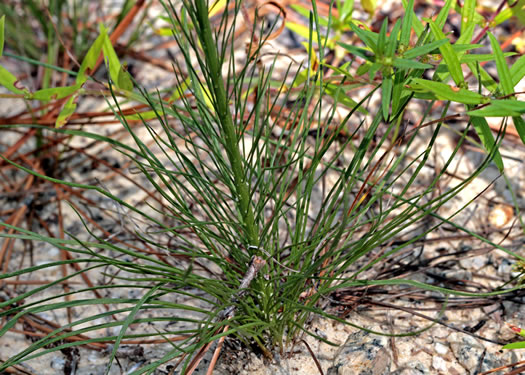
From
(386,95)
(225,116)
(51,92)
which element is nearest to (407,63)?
(386,95)

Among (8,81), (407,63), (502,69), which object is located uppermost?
(502,69)

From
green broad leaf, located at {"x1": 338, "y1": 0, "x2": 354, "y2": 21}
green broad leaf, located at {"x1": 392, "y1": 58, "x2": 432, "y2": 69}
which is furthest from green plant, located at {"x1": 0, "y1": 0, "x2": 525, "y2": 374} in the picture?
green broad leaf, located at {"x1": 338, "y1": 0, "x2": 354, "y2": 21}

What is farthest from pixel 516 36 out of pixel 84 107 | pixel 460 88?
pixel 84 107

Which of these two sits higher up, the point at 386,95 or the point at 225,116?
the point at 386,95

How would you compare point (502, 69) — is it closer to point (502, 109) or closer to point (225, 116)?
point (502, 109)

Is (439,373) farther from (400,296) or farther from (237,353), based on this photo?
(237,353)

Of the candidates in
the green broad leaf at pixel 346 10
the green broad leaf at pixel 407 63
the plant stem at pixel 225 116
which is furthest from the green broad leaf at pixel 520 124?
the green broad leaf at pixel 346 10
